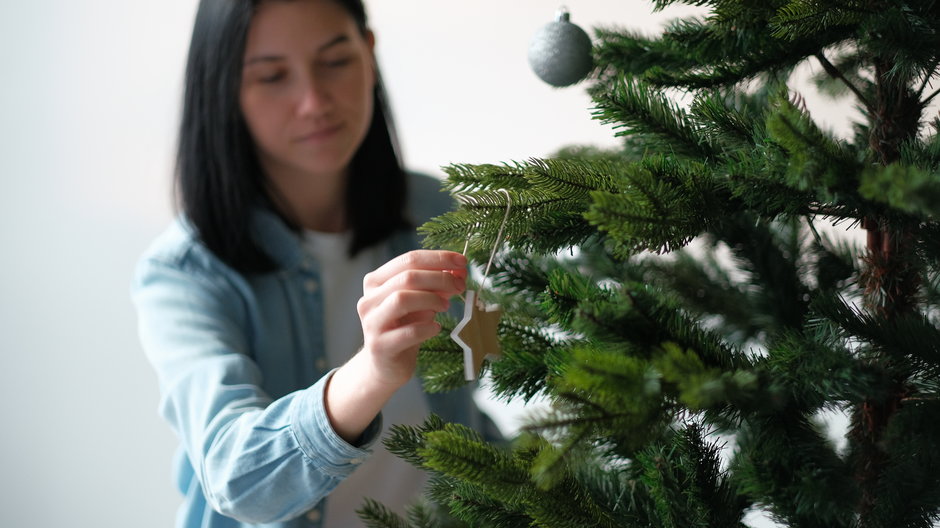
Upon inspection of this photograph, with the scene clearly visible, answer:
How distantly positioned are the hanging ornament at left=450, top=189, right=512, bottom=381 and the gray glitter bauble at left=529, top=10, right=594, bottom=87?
145mm

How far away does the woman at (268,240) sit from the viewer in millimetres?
832

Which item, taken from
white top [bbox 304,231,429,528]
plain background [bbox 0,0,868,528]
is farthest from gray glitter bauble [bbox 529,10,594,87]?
plain background [bbox 0,0,868,528]

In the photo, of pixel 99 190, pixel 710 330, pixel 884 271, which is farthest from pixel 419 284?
pixel 99 190

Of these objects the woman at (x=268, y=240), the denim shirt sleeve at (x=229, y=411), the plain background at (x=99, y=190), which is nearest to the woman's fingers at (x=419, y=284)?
the denim shirt sleeve at (x=229, y=411)

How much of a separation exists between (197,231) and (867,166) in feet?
2.55

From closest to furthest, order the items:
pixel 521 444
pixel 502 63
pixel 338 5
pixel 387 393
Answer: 1. pixel 521 444
2. pixel 387 393
3. pixel 338 5
4. pixel 502 63

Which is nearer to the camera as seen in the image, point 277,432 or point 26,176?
point 277,432

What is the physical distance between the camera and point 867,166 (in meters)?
0.37

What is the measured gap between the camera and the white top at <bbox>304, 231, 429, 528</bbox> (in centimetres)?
96

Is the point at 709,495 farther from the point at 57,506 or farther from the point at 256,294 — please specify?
the point at 57,506

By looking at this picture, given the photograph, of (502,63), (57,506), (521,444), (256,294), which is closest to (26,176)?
(57,506)

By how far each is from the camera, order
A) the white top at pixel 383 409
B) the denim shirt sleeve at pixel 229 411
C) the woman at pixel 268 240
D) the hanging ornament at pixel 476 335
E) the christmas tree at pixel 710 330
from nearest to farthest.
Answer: the christmas tree at pixel 710 330 < the hanging ornament at pixel 476 335 < the denim shirt sleeve at pixel 229 411 < the woman at pixel 268 240 < the white top at pixel 383 409

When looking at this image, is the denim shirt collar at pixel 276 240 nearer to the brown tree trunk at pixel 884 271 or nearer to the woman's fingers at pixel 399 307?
the woman's fingers at pixel 399 307

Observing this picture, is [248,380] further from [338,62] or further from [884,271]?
[884,271]
